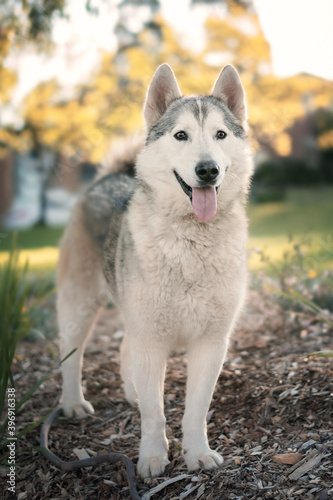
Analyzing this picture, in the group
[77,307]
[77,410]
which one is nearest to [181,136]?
[77,307]

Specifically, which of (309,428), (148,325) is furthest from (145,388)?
(309,428)

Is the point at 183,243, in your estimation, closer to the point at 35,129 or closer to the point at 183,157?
the point at 183,157

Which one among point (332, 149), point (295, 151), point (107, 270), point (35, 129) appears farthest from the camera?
point (295, 151)

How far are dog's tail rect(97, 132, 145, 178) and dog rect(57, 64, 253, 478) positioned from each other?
86 cm

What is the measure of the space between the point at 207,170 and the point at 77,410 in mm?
2024

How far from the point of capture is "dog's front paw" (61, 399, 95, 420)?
3.61 metres

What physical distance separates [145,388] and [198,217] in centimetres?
95

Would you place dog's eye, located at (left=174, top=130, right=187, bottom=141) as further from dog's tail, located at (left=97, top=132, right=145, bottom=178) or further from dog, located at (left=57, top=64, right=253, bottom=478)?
dog's tail, located at (left=97, top=132, right=145, bottom=178)

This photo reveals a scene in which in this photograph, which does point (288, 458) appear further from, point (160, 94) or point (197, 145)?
point (160, 94)

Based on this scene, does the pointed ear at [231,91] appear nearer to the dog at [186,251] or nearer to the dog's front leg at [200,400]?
the dog at [186,251]

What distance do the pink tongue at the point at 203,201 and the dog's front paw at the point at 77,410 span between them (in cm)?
177

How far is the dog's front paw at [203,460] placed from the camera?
271 cm

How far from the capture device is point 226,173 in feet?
9.12

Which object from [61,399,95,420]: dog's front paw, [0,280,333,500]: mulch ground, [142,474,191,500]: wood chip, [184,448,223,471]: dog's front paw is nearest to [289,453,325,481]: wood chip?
[0,280,333,500]: mulch ground
